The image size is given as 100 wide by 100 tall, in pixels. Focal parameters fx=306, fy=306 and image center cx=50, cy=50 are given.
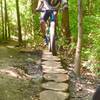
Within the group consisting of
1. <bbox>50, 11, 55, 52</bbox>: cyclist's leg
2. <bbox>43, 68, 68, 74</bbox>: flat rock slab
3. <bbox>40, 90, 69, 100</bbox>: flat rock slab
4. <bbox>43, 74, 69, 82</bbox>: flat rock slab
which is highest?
<bbox>50, 11, 55, 52</bbox>: cyclist's leg

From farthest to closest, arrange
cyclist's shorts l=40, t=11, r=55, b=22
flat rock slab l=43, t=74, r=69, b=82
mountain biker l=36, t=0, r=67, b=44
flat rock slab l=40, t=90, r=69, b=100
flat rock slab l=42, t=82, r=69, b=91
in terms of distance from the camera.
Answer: cyclist's shorts l=40, t=11, r=55, b=22 < mountain biker l=36, t=0, r=67, b=44 < flat rock slab l=43, t=74, r=69, b=82 < flat rock slab l=42, t=82, r=69, b=91 < flat rock slab l=40, t=90, r=69, b=100

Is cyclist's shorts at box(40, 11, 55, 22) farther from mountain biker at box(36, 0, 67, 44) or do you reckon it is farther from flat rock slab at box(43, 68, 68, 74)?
flat rock slab at box(43, 68, 68, 74)

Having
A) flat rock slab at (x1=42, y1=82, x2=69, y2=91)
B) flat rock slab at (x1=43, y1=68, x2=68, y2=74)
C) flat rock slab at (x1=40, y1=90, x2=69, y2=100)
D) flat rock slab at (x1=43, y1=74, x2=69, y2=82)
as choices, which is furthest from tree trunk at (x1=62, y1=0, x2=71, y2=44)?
flat rock slab at (x1=40, y1=90, x2=69, y2=100)

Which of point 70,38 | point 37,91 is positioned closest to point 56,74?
point 37,91

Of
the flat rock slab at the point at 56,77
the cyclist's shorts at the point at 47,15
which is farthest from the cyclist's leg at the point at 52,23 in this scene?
the flat rock slab at the point at 56,77

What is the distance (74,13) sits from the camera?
1032 cm

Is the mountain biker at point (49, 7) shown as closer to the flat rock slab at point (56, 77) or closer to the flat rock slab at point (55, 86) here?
the flat rock slab at point (56, 77)

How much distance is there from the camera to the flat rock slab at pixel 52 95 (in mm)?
4078

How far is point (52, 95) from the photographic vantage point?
165 inches

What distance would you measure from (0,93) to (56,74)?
49.5 inches

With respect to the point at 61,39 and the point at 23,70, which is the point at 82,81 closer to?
the point at 23,70

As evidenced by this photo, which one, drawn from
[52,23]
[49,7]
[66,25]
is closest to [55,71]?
[52,23]

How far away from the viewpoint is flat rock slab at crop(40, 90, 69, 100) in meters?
4.08

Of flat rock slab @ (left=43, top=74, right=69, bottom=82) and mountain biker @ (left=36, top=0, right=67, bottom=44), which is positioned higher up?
mountain biker @ (left=36, top=0, right=67, bottom=44)
